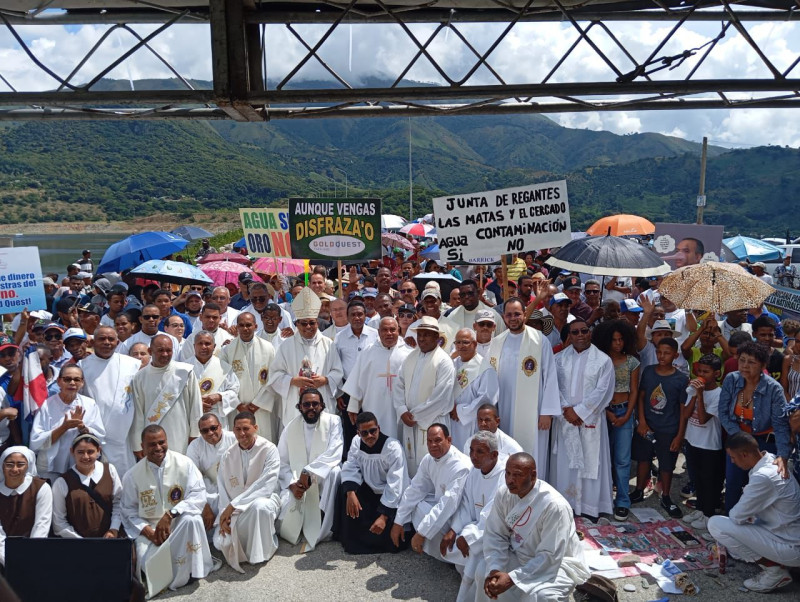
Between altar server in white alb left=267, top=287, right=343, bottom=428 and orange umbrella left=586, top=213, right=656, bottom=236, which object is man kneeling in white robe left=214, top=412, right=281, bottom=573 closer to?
altar server in white alb left=267, top=287, right=343, bottom=428

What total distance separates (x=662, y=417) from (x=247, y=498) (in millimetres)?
3641

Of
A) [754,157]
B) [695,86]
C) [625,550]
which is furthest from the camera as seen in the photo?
[754,157]

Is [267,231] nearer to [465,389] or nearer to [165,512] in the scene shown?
[465,389]

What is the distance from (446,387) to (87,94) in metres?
3.56

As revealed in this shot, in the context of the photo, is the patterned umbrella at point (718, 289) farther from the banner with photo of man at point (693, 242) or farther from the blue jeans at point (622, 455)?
the banner with photo of man at point (693, 242)

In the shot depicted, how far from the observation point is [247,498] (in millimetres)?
5305

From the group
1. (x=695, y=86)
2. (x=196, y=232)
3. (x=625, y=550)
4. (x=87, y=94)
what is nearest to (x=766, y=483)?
(x=625, y=550)

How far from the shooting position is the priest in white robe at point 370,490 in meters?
5.24

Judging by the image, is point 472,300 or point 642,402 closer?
point 642,402

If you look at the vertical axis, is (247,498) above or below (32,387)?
below

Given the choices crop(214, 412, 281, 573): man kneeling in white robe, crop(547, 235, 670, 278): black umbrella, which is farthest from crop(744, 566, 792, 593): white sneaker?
crop(214, 412, 281, 573): man kneeling in white robe

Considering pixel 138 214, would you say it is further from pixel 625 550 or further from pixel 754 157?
pixel 754 157

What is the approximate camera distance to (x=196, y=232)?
63.6 feet

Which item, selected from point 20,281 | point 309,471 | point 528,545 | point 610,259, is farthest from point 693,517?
point 20,281
